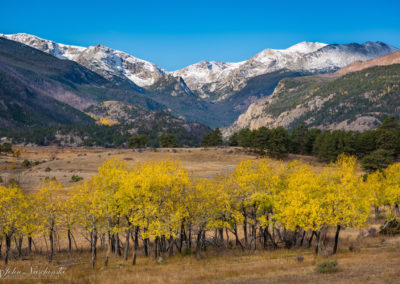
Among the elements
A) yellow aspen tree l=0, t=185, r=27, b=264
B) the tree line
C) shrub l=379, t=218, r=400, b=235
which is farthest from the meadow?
the tree line

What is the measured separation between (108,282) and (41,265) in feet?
44.1

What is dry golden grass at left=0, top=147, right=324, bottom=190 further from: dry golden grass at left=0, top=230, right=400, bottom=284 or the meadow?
dry golden grass at left=0, top=230, right=400, bottom=284

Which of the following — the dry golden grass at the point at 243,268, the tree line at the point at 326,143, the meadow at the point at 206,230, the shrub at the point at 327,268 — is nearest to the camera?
the dry golden grass at the point at 243,268

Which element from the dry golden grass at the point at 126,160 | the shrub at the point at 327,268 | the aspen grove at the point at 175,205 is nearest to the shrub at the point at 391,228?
the aspen grove at the point at 175,205

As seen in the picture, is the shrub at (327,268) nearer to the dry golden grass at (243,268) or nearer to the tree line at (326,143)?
the dry golden grass at (243,268)

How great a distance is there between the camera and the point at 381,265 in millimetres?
28016

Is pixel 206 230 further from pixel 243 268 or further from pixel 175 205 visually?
pixel 243 268

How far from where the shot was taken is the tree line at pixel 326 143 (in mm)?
125775

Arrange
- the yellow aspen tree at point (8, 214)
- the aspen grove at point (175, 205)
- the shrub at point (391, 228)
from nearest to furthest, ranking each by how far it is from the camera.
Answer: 1. the aspen grove at point (175, 205)
2. the yellow aspen tree at point (8, 214)
3. the shrub at point (391, 228)

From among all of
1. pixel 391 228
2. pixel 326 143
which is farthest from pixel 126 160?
pixel 391 228

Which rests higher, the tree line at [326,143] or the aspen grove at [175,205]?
the tree line at [326,143]

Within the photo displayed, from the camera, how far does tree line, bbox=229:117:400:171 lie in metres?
126

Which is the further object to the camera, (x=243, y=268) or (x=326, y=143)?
(x=326, y=143)

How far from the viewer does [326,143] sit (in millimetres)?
132125
